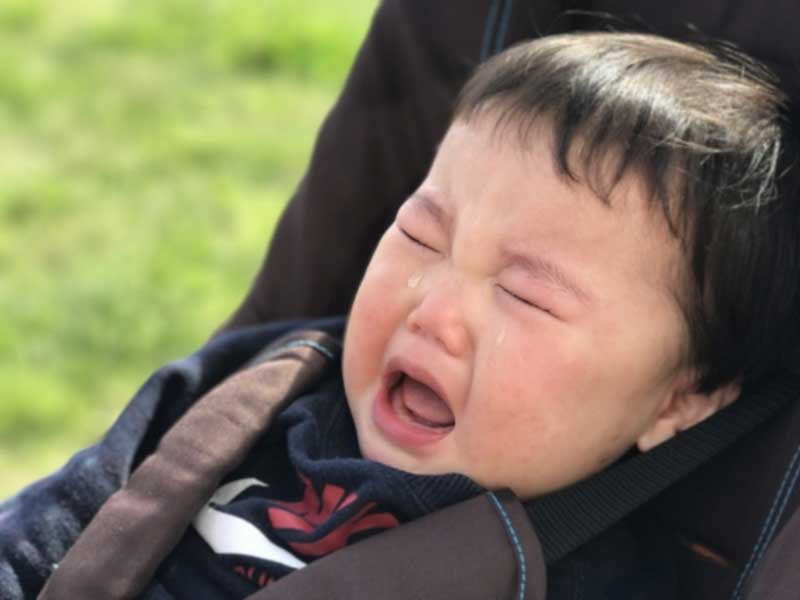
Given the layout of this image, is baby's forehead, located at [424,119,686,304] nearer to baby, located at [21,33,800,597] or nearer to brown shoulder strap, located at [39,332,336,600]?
baby, located at [21,33,800,597]


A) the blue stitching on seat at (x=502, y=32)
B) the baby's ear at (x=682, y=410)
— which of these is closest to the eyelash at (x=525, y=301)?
the baby's ear at (x=682, y=410)

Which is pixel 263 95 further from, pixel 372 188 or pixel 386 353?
pixel 386 353

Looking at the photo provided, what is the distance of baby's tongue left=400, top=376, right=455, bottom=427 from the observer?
175 centimetres

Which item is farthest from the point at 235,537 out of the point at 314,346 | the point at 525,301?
the point at 525,301

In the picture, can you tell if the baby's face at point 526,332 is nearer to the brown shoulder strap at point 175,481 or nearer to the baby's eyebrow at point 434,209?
the baby's eyebrow at point 434,209

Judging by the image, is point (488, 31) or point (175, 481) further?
point (488, 31)

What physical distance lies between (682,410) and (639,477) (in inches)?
4.2

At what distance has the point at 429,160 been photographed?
214 centimetres

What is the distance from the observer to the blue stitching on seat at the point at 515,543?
5.38 feet

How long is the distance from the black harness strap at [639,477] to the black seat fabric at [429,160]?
0.11ft

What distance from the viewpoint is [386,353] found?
178 centimetres

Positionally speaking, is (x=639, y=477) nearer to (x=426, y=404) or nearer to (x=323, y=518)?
(x=426, y=404)

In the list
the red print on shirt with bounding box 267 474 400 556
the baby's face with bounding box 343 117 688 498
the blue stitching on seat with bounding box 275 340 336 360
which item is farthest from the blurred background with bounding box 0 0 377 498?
the baby's face with bounding box 343 117 688 498

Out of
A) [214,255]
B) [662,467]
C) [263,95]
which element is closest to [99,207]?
[214,255]
